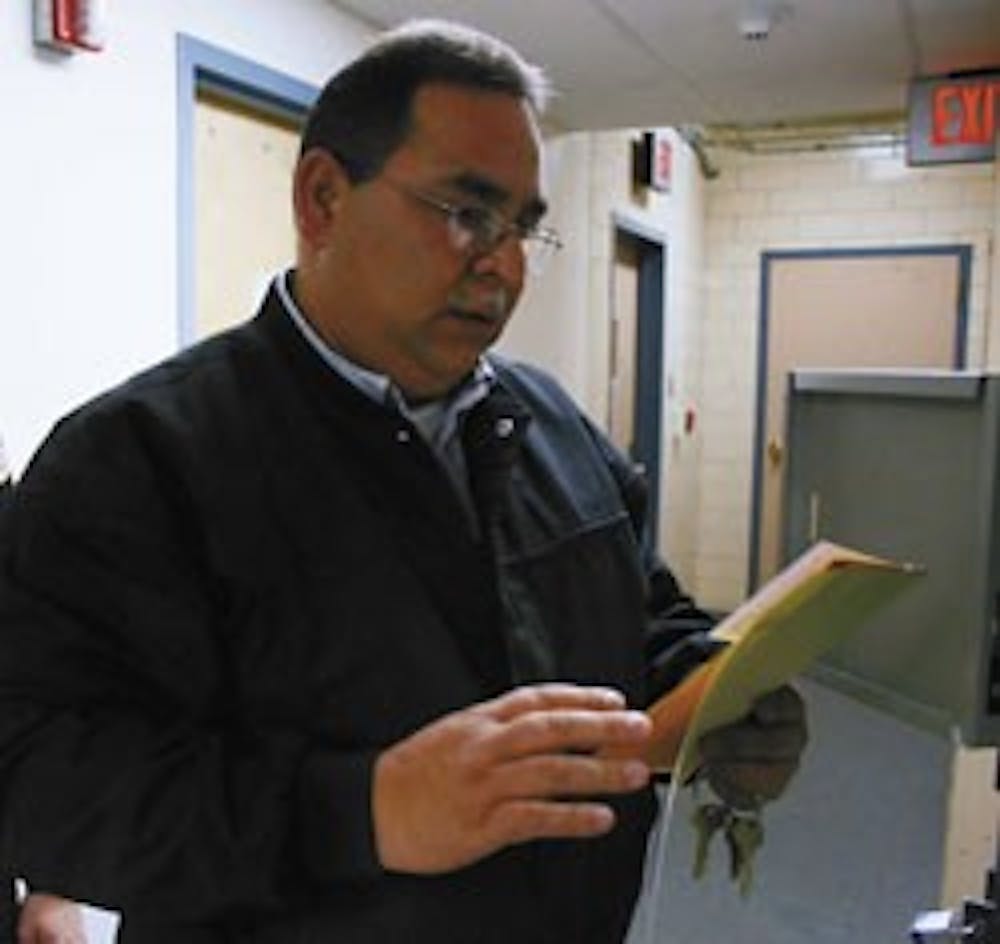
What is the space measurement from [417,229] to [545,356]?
3245 mm

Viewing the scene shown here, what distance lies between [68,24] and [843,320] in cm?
495

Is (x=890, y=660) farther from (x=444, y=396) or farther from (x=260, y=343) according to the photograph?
(x=260, y=343)

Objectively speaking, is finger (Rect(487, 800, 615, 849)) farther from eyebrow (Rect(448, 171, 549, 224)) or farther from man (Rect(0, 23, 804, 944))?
eyebrow (Rect(448, 171, 549, 224))

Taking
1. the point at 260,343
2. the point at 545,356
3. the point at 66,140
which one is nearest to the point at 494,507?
the point at 260,343

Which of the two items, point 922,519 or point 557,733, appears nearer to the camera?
point 557,733

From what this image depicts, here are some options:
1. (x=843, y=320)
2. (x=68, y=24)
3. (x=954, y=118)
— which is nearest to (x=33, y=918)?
(x=68, y=24)

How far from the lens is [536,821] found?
0.70m

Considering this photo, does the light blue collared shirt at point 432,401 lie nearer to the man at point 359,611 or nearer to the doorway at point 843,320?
the man at point 359,611

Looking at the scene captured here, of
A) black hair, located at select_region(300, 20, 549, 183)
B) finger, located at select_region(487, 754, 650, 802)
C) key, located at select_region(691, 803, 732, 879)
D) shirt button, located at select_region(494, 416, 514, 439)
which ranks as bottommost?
key, located at select_region(691, 803, 732, 879)

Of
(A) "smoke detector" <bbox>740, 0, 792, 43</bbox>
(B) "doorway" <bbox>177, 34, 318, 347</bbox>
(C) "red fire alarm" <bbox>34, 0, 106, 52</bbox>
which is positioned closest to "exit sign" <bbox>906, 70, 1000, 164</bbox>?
(A) "smoke detector" <bbox>740, 0, 792, 43</bbox>

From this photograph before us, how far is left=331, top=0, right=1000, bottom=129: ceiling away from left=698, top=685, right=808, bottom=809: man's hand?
2309 mm

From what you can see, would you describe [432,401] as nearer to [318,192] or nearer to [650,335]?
[318,192]

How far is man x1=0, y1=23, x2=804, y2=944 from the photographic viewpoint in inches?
31.6

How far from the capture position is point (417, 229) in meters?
1.02
